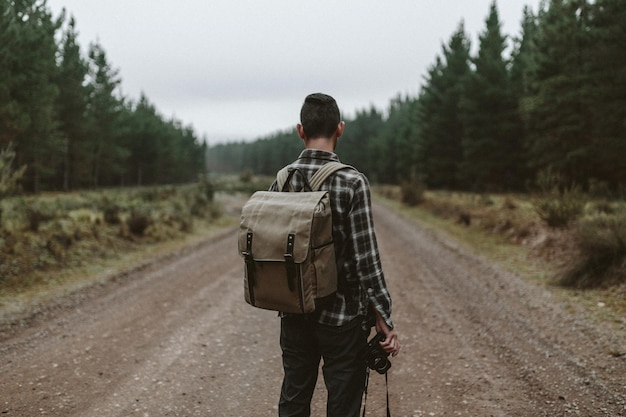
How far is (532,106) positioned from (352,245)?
20024 millimetres

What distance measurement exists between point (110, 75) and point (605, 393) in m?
43.7

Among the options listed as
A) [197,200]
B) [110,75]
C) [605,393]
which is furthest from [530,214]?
[110,75]

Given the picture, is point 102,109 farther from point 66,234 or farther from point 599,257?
point 599,257

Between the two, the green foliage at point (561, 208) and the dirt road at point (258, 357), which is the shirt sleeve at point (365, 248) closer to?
the dirt road at point (258, 357)

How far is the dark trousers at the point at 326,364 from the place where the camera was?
6.73 feet

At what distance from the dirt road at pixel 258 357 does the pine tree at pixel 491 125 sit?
19.5 m

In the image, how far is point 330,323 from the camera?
2061mm

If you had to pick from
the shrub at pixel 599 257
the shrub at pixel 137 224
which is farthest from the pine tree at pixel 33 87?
the shrub at pixel 599 257

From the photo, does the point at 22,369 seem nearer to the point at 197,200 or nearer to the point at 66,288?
the point at 66,288

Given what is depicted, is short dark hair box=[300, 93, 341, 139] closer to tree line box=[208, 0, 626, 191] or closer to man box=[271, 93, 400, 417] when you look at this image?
man box=[271, 93, 400, 417]

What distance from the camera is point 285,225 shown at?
6.33 ft

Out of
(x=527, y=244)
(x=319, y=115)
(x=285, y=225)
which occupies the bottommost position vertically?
(x=527, y=244)

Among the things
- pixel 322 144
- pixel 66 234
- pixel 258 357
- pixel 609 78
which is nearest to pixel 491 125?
pixel 609 78

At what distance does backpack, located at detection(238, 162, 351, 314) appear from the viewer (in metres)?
1.91
